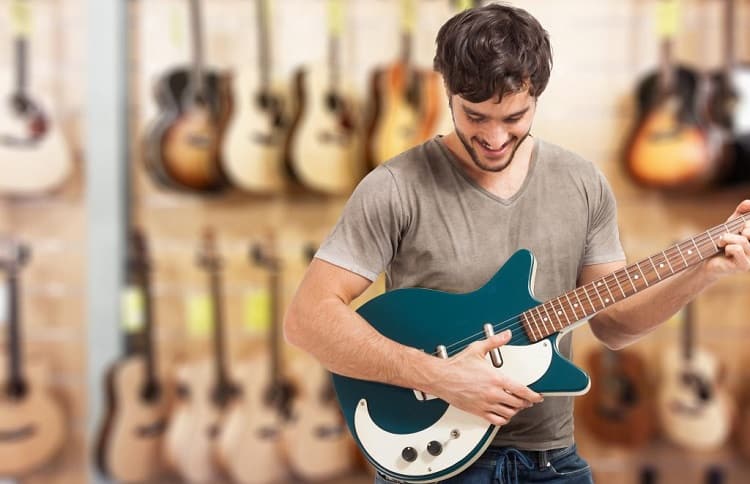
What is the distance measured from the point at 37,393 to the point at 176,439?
447 mm

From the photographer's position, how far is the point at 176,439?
2.46 meters

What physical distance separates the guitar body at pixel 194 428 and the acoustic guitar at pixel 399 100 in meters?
0.86

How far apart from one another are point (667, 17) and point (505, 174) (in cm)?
156

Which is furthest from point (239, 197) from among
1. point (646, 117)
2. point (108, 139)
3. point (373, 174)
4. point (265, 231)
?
point (373, 174)

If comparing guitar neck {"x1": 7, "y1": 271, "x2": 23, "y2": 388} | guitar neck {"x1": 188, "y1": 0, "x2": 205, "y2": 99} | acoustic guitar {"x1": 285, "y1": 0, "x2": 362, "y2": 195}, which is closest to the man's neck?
acoustic guitar {"x1": 285, "y1": 0, "x2": 362, "y2": 195}

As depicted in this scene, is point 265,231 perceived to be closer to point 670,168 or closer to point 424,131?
point 424,131

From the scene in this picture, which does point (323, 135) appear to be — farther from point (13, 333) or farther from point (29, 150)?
point (13, 333)

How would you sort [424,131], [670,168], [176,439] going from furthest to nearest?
1. [176,439]
2. [670,168]
3. [424,131]

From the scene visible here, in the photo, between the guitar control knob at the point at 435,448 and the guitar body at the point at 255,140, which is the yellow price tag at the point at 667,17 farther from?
the guitar control knob at the point at 435,448

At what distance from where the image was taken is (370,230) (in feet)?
3.42

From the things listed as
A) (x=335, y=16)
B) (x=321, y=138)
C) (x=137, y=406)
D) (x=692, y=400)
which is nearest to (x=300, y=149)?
(x=321, y=138)

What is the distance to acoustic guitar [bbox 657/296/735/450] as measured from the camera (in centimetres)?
232

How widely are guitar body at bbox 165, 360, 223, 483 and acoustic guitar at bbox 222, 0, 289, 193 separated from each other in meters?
0.61

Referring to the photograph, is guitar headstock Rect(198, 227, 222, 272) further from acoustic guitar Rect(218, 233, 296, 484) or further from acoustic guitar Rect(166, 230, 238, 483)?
acoustic guitar Rect(218, 233, 296, 484)
